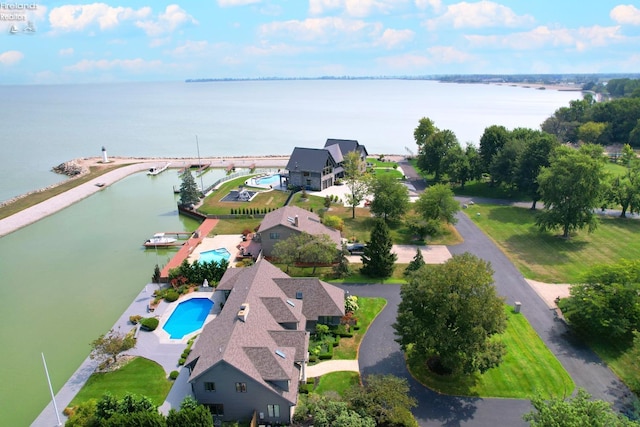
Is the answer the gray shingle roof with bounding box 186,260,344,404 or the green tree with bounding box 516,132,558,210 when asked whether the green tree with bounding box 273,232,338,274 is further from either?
the green tree with bounding box 516,132,558,210

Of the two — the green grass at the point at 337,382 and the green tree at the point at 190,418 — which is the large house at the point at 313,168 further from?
Result: the green tree at the point at 190,418

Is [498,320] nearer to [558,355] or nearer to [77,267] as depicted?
[558,355]

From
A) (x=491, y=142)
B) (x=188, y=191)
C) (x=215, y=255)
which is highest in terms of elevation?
(x=491, y=142)

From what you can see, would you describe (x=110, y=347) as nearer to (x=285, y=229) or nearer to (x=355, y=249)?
(x=285, y=229)

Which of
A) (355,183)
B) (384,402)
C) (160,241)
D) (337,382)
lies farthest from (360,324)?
(355,183)

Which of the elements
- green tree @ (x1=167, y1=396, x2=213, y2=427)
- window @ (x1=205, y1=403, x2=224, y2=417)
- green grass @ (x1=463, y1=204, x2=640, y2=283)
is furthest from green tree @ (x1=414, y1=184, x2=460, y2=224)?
green tree @ (x1=167, y1=396, x2=213, y2=427)
